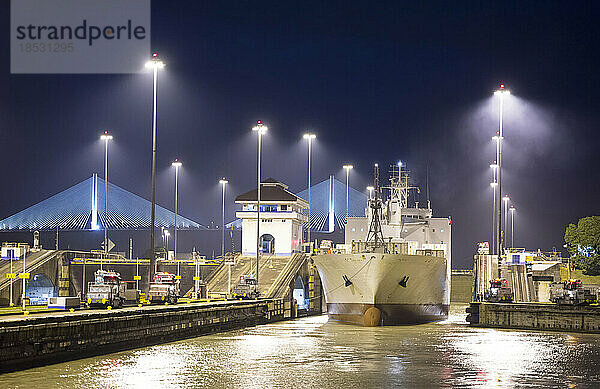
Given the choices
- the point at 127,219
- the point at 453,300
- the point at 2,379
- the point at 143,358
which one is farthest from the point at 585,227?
the point at 2,379

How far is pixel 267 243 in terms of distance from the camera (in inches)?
3511

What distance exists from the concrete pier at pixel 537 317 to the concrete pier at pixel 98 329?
17431 millimetres

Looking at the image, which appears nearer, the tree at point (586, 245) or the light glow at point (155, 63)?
the light glow at point (155, 63)

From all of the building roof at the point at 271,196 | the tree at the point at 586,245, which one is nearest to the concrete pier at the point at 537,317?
the building roof at the point at 271,196

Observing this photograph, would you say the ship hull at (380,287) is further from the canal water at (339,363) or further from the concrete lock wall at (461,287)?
the concrete lock wall at (461,287)

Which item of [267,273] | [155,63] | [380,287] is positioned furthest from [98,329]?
[267,273]

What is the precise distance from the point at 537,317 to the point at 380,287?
1139cm

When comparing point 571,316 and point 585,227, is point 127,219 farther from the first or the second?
point 571,316

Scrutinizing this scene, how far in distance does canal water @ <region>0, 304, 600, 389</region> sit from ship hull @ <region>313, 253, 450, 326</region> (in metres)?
8.83

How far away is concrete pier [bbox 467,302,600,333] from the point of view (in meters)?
56.2

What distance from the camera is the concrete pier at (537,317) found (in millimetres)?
56188

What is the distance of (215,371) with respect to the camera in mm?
33750

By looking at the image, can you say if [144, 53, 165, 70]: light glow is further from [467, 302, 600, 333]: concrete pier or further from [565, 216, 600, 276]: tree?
[565, 216, 600, 276]: tree

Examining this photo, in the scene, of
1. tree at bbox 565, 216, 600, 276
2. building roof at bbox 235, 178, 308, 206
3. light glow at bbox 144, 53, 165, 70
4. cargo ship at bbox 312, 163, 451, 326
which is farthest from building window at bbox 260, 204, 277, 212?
tree at bbox 565, 216, 600, 276
